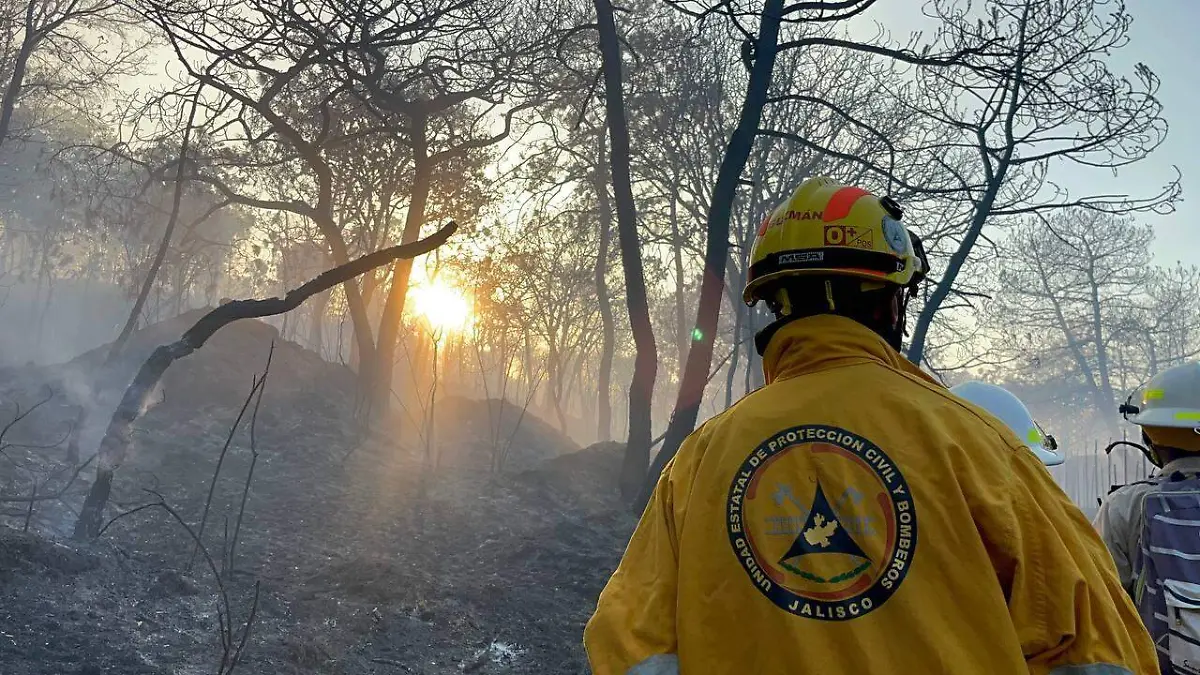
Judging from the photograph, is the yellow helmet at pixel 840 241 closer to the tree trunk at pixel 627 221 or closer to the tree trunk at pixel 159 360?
the tree trunk at pixel 159 360

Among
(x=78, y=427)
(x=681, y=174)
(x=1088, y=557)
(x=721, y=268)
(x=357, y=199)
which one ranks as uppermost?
(x=681, y=174)

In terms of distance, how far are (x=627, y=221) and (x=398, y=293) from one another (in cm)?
686

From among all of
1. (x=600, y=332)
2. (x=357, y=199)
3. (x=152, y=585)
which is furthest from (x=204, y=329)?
(x=600, y=332)

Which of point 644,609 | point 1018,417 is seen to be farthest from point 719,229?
point 644,609

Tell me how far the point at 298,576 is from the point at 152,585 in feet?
4.19

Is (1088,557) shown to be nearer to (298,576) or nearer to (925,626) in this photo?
(925,626)

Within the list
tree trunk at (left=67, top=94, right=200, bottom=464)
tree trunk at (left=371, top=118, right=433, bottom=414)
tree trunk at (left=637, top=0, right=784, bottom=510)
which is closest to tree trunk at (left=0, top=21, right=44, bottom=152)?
tree trunk at (left=67, top=94, right=200, bottom=464)

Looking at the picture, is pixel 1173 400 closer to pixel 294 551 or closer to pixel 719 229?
pixel 719 229

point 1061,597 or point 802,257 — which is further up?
point 802,257

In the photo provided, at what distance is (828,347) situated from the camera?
1.77 m

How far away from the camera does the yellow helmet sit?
1.82m

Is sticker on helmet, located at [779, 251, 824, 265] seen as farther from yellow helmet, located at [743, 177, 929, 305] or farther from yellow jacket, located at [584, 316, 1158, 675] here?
yellow jacket, located at [584, 316, 1158, 675]

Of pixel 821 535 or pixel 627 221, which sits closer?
pixel 821 535

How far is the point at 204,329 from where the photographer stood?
6.86 m
